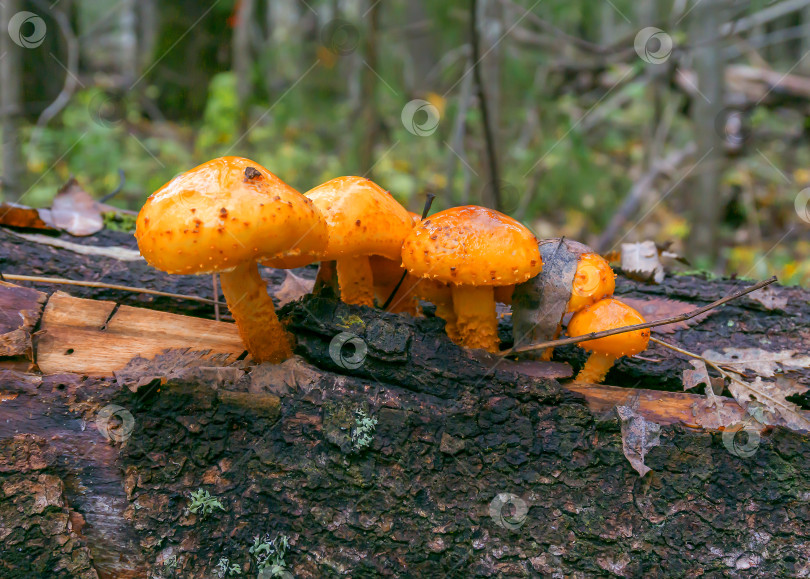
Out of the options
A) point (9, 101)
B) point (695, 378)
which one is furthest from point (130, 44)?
point (695, 378)

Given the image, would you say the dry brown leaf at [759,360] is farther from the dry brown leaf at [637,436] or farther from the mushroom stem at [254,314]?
the mushroom stem at [254,314]

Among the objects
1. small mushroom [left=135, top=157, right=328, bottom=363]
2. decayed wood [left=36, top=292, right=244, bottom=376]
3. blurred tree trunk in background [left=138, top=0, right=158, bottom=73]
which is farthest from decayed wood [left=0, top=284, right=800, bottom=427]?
blurred tree trunk in background [left=138, top=0, right=158, bottom=73]

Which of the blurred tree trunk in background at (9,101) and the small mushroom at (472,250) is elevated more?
the blurred tree trunk in background at (9,101)

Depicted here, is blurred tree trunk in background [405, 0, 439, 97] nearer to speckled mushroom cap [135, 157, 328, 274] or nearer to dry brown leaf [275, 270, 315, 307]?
dry brown leaf [275, 270, 315, 307]

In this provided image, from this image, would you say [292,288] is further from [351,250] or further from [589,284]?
[589,284]

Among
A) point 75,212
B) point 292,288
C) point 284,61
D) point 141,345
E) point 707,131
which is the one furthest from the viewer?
point 284,61

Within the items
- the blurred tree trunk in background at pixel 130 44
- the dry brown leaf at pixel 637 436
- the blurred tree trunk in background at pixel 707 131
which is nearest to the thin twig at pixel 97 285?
the dry brown leaf at pixel 637 436

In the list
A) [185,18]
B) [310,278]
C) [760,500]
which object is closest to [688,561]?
[760,500]
